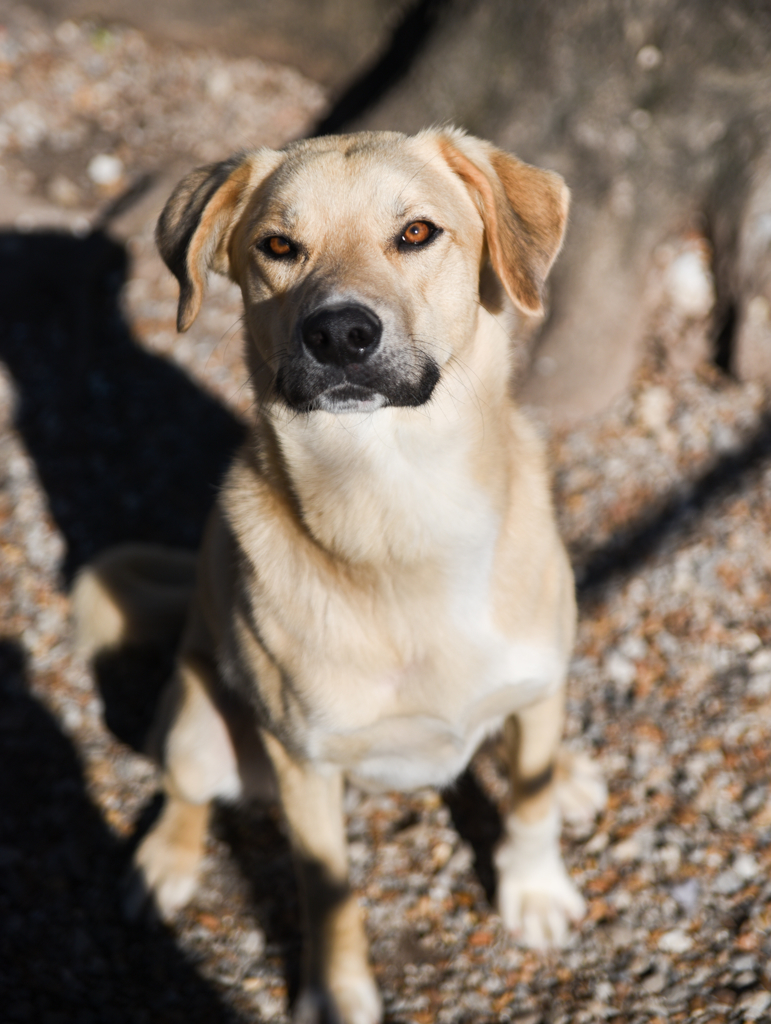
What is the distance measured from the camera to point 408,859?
2.96m

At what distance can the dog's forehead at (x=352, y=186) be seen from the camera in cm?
217

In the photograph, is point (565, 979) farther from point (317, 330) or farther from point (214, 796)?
point (317, 330)

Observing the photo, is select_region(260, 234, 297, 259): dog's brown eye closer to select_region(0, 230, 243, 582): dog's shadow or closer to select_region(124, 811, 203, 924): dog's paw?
select_region(0, 230, 243, 582): dog's shadow

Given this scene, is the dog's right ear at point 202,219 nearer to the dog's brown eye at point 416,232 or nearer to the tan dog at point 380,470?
the tan dog at point 380,470

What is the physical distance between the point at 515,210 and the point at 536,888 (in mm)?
2098

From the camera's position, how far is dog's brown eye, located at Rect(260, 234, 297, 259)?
2199 mm

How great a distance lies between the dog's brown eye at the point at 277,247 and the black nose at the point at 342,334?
0.33 m

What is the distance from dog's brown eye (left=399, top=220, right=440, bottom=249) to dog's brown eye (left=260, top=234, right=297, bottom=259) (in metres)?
0.29

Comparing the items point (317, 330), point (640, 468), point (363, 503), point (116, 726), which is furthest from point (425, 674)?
point (640, 468)

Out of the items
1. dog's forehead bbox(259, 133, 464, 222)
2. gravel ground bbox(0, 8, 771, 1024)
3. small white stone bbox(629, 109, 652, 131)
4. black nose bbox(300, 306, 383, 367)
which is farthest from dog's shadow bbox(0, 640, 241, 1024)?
small white stone bbox(629, 109, 652, 131)

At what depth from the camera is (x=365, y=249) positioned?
2.15 metres

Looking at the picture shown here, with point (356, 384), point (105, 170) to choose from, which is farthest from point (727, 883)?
point (105, 170)

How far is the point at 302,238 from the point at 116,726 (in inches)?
88.9

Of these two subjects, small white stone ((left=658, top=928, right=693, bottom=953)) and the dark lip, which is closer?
the dark lip
